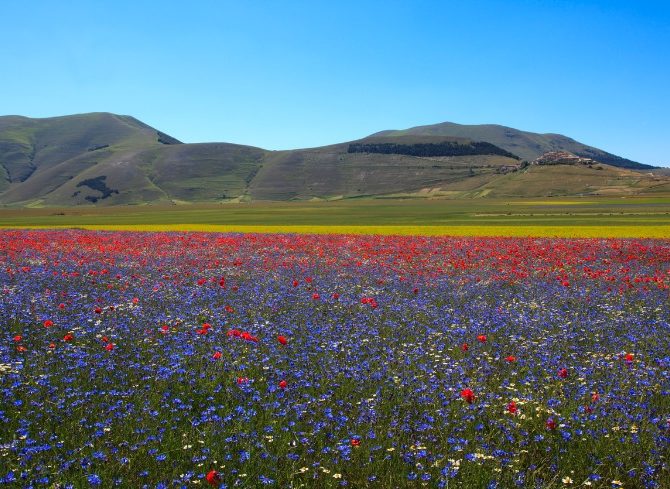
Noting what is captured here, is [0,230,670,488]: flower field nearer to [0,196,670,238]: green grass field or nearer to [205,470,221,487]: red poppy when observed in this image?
[205,470,221,487]: red poppy

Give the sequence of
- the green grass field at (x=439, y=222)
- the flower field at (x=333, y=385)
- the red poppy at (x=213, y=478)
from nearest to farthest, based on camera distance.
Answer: the red poppy at (x=213, y=478), the flower field at (x=333, y=385), the green grass field at (x=439, y=222)

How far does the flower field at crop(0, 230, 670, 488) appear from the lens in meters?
5.43

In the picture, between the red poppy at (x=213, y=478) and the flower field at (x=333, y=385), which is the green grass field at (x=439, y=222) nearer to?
the flower field at (x=333, y=385)

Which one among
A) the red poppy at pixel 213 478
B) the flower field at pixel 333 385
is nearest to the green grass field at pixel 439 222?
the flower field at pixel 333 385

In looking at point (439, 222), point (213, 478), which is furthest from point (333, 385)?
point (439, 222)

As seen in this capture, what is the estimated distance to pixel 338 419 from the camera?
6387 millimetres

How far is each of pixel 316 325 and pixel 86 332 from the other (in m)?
4.51

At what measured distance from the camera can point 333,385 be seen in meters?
7.51

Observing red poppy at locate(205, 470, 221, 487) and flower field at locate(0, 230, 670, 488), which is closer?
red poppy at locate(205, 470, 221, 487)

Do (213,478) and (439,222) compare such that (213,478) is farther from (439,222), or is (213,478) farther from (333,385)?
(439,222)

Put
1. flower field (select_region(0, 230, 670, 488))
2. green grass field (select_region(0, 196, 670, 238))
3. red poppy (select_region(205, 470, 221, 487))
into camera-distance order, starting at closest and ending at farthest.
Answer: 1. red poppy (select_region(205, 470, 221, 487))
2. flower field (select_region(0, 230, 670, 488))
3. green grass field (select_region(0, 196, 670, 238))

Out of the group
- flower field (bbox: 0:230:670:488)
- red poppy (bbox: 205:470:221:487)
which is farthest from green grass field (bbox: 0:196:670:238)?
red poppy (bbox: 205:470:221:487)

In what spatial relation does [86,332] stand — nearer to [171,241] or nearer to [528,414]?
[528,414]

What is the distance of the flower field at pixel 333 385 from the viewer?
543 cm
